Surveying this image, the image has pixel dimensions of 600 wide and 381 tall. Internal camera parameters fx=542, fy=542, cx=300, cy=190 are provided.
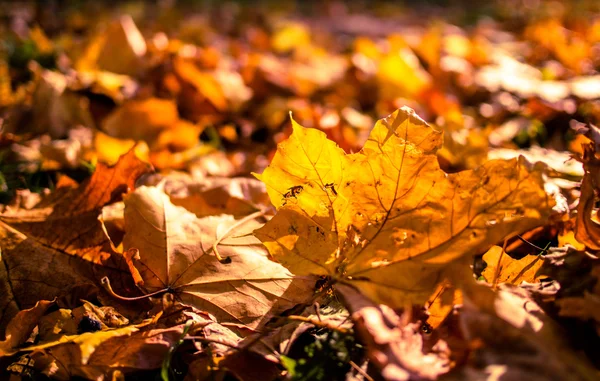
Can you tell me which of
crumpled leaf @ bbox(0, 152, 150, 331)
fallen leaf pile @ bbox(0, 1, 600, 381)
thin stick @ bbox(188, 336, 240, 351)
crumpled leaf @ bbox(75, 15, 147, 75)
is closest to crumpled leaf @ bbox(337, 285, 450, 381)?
fallen leaf pile @ bbox(0, 1, 600, 381)

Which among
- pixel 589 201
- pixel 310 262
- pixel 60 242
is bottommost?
pixel 60 242

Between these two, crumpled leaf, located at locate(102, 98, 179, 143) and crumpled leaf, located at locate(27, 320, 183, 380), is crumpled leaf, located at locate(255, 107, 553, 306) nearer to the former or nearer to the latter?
crumpled leaf, located at locate(27, 320, 183, 380)

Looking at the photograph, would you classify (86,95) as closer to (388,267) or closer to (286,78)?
(286,78)

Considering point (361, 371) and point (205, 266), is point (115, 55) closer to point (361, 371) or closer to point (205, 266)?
point (205, 266)

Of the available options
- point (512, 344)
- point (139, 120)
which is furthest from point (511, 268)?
point (139, 120)

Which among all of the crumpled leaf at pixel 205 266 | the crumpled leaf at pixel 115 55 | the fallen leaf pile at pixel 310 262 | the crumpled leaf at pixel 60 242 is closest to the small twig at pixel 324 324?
the fallen leaf pile at pixel 310 262

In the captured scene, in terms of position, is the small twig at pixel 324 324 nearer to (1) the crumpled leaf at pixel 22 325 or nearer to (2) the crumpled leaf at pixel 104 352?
(2) the crumpled leaf at pixel 104 352

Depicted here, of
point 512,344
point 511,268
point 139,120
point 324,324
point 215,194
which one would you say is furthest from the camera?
point 139,120
